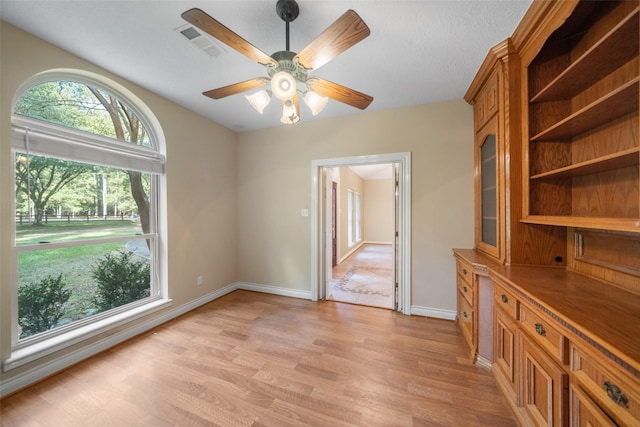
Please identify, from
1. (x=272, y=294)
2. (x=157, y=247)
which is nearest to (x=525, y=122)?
(x=272, y=294)

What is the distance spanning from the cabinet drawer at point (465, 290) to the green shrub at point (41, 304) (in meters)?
3.56

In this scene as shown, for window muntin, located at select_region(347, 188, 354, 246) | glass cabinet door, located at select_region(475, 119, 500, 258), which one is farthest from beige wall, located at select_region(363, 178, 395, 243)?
glass cabinet door, located at select_region(475, 119, 500, 258)

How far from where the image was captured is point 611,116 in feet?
4.08

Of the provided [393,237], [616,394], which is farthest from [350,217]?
[616,394]

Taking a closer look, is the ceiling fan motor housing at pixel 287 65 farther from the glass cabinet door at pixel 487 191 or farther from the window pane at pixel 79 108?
the window pane at pixel 79 108

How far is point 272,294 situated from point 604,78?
379 cm

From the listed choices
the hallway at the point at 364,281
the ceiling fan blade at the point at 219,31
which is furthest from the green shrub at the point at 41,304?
the hallway at the point at 364,281

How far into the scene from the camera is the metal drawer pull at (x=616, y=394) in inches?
29.5

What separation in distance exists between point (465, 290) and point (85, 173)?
3.72 meters

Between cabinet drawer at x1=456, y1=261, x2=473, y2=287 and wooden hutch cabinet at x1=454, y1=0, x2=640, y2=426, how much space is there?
5 cm

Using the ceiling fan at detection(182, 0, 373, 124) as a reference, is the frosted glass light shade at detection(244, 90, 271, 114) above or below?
below

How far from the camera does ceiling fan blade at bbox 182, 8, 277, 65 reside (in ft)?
3.39

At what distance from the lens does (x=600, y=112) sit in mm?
1206

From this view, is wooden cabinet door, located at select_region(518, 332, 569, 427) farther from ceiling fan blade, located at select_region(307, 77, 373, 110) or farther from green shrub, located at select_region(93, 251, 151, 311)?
green shrub, located at select_region(93, 251, 151, 311)
